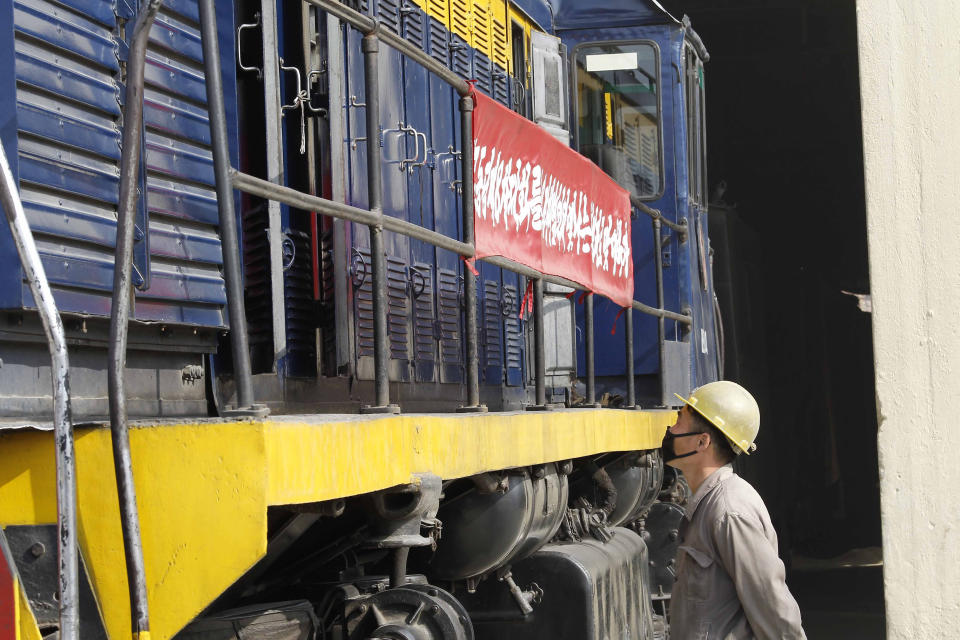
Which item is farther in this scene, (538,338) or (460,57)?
(460,57)

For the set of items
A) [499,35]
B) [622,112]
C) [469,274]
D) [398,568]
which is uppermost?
[499,35]

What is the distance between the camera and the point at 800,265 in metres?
17.9

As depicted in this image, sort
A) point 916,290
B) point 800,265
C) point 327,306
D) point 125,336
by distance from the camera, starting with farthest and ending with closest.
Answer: point 800,265 → point 916,290 → point 327,306 → point 125,336

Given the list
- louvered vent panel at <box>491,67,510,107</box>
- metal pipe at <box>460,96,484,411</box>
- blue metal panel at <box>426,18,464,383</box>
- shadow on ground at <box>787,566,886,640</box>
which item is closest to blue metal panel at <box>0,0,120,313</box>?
metal pipe at <box>460,96,484,411</box>

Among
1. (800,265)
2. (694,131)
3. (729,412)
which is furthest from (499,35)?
(800,265)

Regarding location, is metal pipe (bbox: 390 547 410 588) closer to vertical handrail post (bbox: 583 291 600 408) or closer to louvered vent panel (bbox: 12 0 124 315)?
louvered vent panel (bbox: 12 0 124 315)

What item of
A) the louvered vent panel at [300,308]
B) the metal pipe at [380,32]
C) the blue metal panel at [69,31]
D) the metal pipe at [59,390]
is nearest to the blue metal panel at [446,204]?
the louvered vent panel at [300,308]

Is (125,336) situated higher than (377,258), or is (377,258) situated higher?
(377,258)

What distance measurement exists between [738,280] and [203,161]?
1366 cm

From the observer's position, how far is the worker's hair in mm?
3770

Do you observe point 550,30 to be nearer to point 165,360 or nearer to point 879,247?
point 879,247

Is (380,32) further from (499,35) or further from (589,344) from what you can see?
(499,35)

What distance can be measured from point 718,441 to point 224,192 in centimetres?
179

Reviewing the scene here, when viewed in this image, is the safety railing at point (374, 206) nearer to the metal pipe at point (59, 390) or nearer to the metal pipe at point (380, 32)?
the metal pipe at point (380, 32)
